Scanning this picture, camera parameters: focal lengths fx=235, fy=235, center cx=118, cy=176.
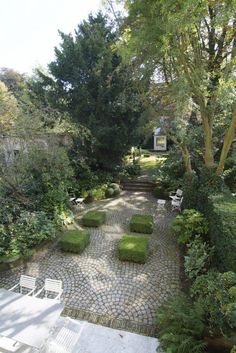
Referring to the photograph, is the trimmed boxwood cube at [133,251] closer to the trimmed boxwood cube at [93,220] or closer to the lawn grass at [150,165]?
the trimmed boxwood cube at [93,220]

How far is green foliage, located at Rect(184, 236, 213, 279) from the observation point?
23.1ft

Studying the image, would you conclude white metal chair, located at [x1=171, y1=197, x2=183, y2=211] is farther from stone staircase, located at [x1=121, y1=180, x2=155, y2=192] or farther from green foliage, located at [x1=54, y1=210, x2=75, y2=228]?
green foliage, located at [x1=54, y1=210, x2=75, y2=228]

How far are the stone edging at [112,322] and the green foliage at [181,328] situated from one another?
0.32 meters

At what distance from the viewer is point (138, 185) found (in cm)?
1825

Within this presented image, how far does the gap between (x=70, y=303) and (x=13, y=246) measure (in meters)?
3.09

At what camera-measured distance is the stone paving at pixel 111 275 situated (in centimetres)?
666

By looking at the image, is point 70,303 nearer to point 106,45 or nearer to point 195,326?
point 195,326

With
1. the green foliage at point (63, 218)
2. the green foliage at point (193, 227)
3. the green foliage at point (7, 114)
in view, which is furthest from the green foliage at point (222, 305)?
the green foliage at point (7, 114)

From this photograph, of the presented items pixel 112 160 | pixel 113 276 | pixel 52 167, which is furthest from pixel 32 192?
pixel 112 160

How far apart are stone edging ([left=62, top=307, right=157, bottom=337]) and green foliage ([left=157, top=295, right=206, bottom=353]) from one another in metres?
0.32

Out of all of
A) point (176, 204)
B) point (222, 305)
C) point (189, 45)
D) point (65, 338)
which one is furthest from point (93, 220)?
point (189, 45)

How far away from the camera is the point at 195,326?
5137 millimetres

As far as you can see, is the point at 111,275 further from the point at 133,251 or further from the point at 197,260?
the point at 197,260

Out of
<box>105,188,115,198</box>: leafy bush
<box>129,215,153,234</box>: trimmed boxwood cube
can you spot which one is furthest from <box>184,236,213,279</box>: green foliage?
<box>105,188,115,198</box>: leafy bush
